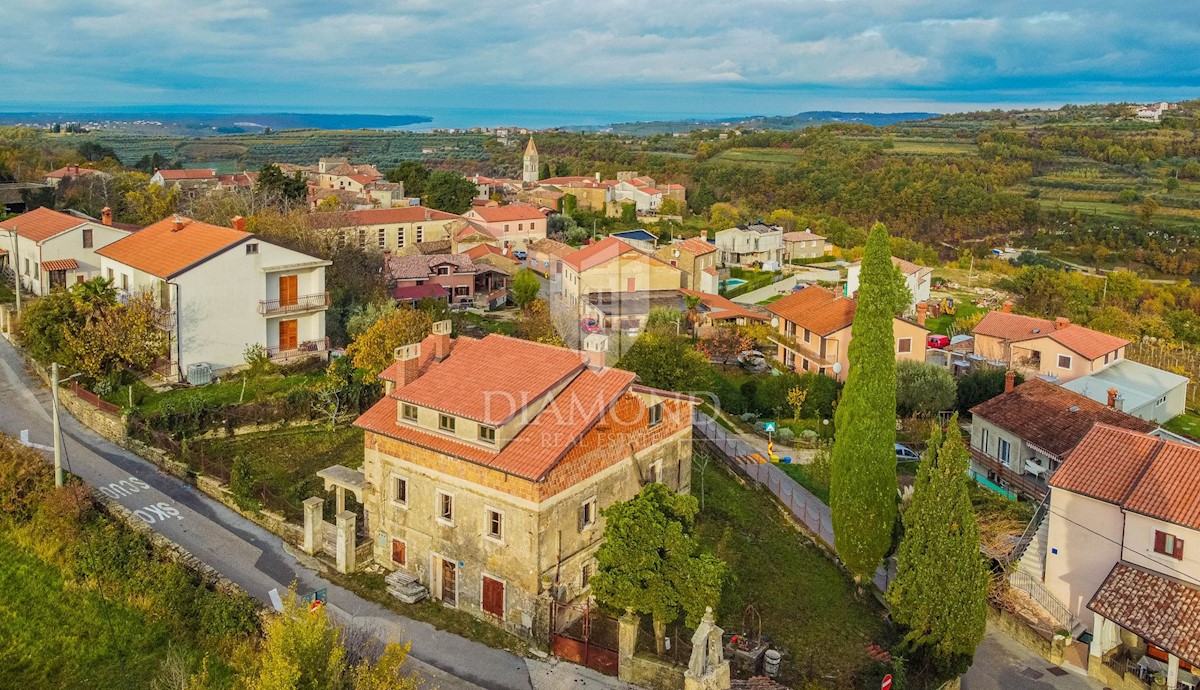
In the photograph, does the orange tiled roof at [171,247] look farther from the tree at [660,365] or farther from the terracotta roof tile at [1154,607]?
the terracotta roof tile at [1154,607]

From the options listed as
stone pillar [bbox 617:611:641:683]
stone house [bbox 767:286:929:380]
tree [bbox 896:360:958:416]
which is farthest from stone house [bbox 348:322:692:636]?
stone house [bbox 767:286:929:380]

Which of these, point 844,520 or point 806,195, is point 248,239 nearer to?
point 844,520

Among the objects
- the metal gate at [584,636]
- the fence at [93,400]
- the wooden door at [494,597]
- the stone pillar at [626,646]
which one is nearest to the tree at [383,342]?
the fence at [93,400]

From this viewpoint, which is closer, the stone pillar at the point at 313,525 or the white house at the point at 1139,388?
the stone pillar at the point at 313,525

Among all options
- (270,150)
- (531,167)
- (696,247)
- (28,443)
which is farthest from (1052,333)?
(270,150)

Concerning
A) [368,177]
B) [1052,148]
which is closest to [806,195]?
[1052,148]

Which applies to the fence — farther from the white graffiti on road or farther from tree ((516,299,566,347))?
tree ((516,299,566,347))
